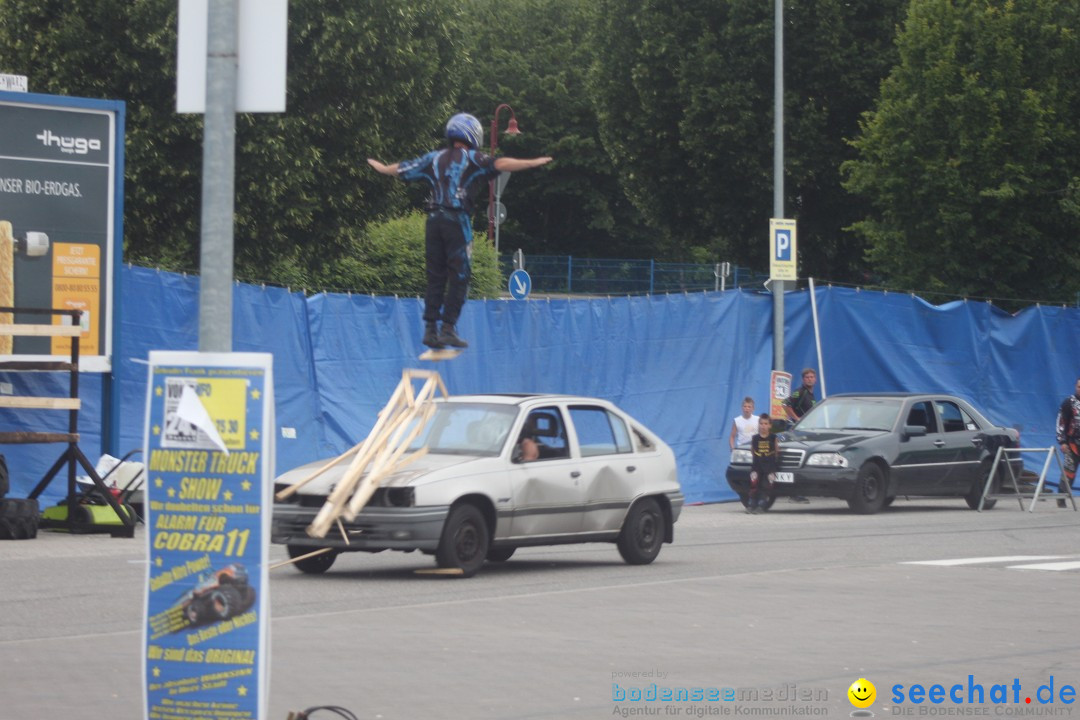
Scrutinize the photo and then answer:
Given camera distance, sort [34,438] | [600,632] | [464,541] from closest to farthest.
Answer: [600,632], [464,541], [34,438]

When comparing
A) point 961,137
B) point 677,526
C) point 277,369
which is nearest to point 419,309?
point 277,369

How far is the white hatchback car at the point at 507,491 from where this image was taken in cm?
1326

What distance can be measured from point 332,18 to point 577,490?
2048 cm

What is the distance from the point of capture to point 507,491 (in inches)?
551

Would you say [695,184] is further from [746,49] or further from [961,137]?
[961,137]

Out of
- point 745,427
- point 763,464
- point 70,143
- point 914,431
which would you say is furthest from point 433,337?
point 914,431

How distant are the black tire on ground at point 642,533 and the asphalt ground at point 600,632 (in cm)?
19

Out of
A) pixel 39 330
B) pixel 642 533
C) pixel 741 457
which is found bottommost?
pixel 642 533

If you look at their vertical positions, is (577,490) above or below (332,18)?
below

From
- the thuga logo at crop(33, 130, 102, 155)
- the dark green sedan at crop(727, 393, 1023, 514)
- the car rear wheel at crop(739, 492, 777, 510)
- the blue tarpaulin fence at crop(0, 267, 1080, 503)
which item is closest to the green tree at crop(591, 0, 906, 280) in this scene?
the blue tarpaulin fence at crop(0, 267, 1080, 503)

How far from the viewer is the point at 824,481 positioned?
22406mm

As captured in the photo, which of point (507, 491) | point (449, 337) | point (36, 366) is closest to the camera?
point (449, 337)

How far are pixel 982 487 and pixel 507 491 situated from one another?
12195 mm

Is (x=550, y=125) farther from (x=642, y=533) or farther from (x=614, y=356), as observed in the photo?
(x=642, y=533)
